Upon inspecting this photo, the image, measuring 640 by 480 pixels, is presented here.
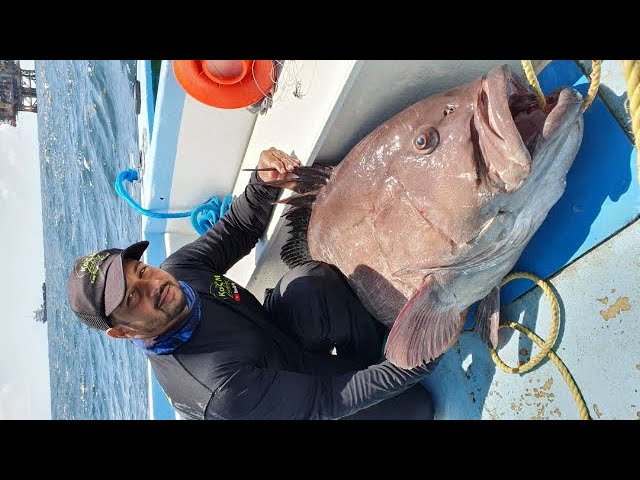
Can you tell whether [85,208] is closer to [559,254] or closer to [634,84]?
[559,254]

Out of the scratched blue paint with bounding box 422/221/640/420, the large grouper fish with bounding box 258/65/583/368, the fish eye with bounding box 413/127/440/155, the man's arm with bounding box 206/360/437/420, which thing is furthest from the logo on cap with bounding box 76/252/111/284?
the scratched blue paint with bounding box 422/221/640/420

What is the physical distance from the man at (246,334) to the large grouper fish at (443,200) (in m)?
0.22

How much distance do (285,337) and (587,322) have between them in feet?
5.17

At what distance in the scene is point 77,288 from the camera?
8.92 ft

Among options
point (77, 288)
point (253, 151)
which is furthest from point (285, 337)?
point (253, 151)

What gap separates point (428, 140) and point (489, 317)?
3.76 feet

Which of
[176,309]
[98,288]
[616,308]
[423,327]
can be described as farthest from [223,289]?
[616,308]

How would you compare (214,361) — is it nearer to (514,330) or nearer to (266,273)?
(266,273)

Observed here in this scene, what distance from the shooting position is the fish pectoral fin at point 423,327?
2422 mm

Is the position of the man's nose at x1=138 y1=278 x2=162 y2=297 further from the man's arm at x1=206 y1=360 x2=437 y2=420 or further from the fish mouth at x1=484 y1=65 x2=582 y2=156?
the fish mouth at x1=484 y1=65 x2=582 y2=156

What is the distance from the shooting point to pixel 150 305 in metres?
2.56

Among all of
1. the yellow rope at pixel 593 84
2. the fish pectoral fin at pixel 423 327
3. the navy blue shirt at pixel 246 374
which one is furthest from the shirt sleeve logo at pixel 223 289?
the yellow rope at pixel 593 84

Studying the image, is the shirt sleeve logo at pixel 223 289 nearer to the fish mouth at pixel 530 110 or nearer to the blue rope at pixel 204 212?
the blue rope at pixel 204 212
